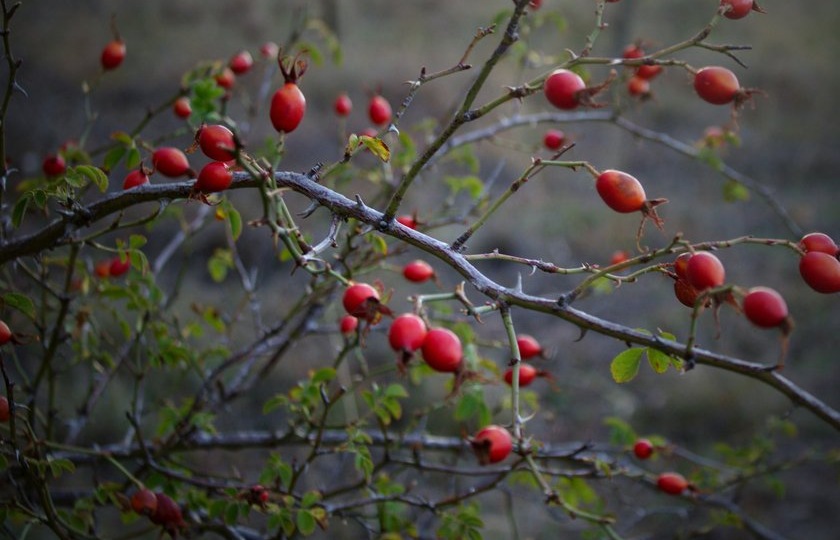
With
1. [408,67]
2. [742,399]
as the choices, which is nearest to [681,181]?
[408,67]

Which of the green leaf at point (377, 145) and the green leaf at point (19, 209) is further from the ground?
the green leaf at point (377, 145)

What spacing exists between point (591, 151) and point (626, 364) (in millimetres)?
7134

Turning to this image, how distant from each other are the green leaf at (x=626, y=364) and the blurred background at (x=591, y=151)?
1700 millimetres

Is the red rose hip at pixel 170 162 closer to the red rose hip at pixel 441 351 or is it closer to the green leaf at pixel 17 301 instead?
the green leaf at pixel 17 301

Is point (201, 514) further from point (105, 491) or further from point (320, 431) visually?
point (320, 431)

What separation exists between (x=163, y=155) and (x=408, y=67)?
696cm

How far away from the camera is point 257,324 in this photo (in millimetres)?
1700

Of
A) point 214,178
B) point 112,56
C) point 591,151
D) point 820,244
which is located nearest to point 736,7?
point 820,244

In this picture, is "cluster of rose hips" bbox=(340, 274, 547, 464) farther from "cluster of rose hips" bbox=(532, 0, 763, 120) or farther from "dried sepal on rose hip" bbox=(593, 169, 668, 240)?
"cluster of rose hips" bbox=(532, 0, 763, 120)

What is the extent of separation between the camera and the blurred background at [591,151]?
3840 mm

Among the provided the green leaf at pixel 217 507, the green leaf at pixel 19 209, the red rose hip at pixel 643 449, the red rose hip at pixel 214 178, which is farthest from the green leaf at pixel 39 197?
the red rose hip at pixel 643 449

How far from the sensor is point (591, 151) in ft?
25.1

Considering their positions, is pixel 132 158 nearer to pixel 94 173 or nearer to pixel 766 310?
pixel 94 173

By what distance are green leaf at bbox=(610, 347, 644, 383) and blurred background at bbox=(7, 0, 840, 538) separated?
1700mm
